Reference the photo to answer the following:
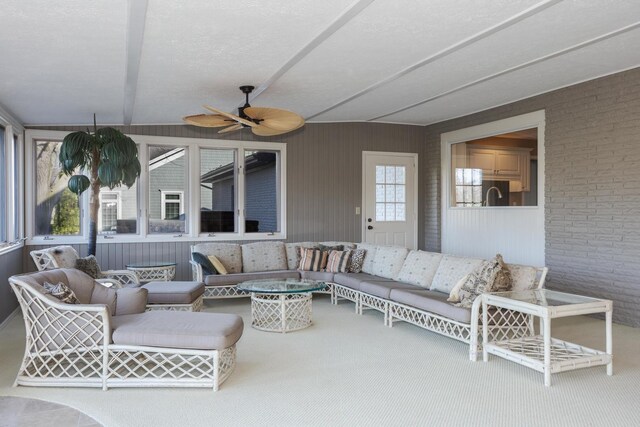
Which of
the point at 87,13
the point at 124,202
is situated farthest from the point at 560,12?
the point at 124,202

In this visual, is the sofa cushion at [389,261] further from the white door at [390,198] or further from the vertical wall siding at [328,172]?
the white door at [390,198]

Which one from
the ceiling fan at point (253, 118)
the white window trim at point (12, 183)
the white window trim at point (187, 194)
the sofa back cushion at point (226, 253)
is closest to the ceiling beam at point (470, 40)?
the ceiling fan at point (253, 118)

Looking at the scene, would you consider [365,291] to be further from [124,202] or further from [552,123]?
[124,202]

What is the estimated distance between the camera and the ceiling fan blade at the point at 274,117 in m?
4.67

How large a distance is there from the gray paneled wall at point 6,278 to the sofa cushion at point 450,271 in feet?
15.0

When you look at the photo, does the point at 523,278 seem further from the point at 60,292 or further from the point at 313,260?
the point at 60,292

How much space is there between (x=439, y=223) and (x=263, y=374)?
5370mm

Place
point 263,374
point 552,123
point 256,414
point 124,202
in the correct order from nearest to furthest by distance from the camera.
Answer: point 256,414
point 263,374
point 552,123
point 124,202

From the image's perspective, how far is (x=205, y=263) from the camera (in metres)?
6.21

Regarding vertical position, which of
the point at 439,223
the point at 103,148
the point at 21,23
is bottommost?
the point at 439,223

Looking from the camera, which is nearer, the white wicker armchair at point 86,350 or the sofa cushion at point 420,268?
the white wicker armchair at point 86,350

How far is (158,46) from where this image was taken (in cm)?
391

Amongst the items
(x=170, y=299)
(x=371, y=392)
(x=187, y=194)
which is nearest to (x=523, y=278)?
(x=371, y=392)

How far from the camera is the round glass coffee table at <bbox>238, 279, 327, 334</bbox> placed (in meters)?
4.96
